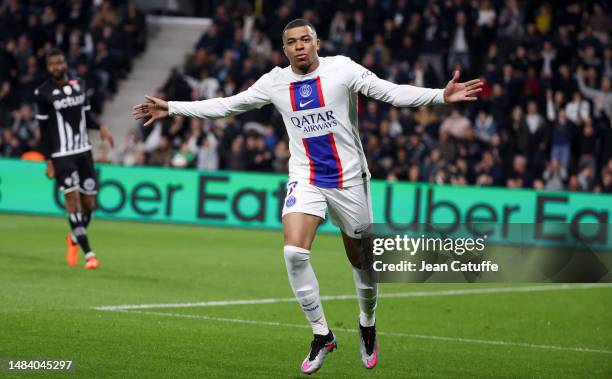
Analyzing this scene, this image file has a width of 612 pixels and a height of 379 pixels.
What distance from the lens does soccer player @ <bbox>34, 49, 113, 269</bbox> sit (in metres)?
14.6

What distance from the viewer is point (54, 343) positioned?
909 cm

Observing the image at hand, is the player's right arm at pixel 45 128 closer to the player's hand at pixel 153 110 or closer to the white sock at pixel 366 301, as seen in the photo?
the player's hand at pixel 153 110

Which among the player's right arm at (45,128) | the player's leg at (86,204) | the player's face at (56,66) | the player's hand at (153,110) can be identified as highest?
the player's face at (56,66)

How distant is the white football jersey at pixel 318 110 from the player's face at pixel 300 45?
14 cm

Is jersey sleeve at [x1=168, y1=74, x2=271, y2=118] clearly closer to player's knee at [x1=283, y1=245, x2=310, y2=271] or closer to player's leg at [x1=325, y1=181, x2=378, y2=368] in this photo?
player's leg at [x1=325, y1=181, x2=378, y2=368]

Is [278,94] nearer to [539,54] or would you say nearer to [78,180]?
[78,180]

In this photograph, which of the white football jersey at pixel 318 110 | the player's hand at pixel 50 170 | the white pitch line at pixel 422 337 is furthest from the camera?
the player's hand at pixel 50 170

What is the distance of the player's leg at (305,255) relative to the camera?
27.4ft

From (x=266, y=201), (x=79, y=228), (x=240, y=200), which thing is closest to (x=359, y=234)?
(x=79, y=228)

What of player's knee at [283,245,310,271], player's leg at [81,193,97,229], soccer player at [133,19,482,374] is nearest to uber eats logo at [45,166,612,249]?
player's leg at [81,193,97,229]

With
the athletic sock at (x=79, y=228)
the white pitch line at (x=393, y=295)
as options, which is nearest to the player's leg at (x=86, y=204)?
the athletic sock at (x=79, y=228)

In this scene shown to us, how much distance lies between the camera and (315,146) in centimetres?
862

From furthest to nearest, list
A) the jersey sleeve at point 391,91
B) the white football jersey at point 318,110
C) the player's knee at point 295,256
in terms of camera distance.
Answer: the white football jersey at point 318,110
the player's knee at point 295,256
the jersey sleeve at point 391,91

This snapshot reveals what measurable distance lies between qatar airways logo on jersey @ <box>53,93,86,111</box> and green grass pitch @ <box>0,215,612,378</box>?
1985 mm
